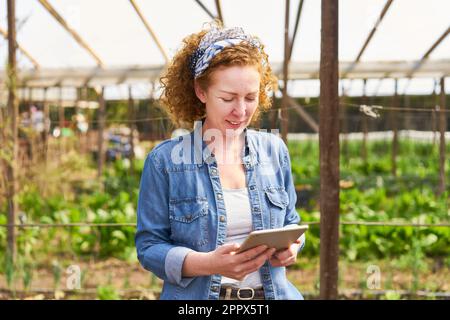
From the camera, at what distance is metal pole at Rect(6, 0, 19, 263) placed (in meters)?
3.92

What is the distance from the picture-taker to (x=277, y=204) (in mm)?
1399

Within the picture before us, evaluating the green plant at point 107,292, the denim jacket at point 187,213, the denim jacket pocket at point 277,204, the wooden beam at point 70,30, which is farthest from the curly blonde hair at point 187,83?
the wooden beam at point 70,30

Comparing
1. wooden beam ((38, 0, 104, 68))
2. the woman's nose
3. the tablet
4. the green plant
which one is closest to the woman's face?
the woman's nose

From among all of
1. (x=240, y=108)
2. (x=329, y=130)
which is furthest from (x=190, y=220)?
(x=329, y=130)

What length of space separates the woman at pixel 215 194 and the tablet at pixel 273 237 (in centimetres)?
3

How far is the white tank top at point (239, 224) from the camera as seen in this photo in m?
1.33

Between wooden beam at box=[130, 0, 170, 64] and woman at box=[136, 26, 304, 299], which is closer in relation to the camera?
woman at box=[136, 26, 304, 299]

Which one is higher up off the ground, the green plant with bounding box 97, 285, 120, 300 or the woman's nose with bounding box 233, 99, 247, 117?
Answer: the woman's nose with bounding box 233, 99, 247, 117

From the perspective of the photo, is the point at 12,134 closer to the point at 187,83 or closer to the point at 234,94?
the point at 187,83

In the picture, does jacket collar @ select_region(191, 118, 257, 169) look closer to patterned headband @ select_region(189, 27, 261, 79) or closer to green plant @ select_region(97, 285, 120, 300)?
patterned headband @ select_region(189, 27, 261, 79)

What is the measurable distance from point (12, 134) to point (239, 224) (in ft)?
10.6

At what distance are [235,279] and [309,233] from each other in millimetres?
3370

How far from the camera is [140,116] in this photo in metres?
9.62
